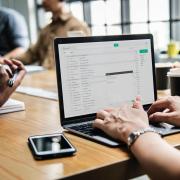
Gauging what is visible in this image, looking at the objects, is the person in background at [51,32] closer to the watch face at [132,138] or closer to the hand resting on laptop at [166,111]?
the hand resting on laptop at [166,111]

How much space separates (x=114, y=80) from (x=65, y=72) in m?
0.16

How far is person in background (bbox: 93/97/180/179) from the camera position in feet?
2.33

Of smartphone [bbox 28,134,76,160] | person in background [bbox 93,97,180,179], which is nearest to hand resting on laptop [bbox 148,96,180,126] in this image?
person in background [bbox 93,97,180,179]

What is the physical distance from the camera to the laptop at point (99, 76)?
40.4 inches

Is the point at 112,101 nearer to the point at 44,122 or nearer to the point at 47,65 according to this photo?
the point at 44,122

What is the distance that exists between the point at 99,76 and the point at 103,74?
0.05 feet

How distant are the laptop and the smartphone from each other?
0.08 meters

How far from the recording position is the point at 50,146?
846mm

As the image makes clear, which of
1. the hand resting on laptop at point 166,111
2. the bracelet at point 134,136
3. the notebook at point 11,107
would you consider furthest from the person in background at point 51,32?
the bracelet at point 134,136

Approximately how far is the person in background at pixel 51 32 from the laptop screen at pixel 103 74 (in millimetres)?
1883

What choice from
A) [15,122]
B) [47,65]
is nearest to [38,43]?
[47,65]

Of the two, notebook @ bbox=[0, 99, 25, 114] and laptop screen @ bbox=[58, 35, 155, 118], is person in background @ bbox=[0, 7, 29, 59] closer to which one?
notebook @ bbox=[0, 99, 25, 114]

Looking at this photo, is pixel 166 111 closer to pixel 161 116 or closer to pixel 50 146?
pixel 161 116

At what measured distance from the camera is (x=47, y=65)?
9.86 ft
